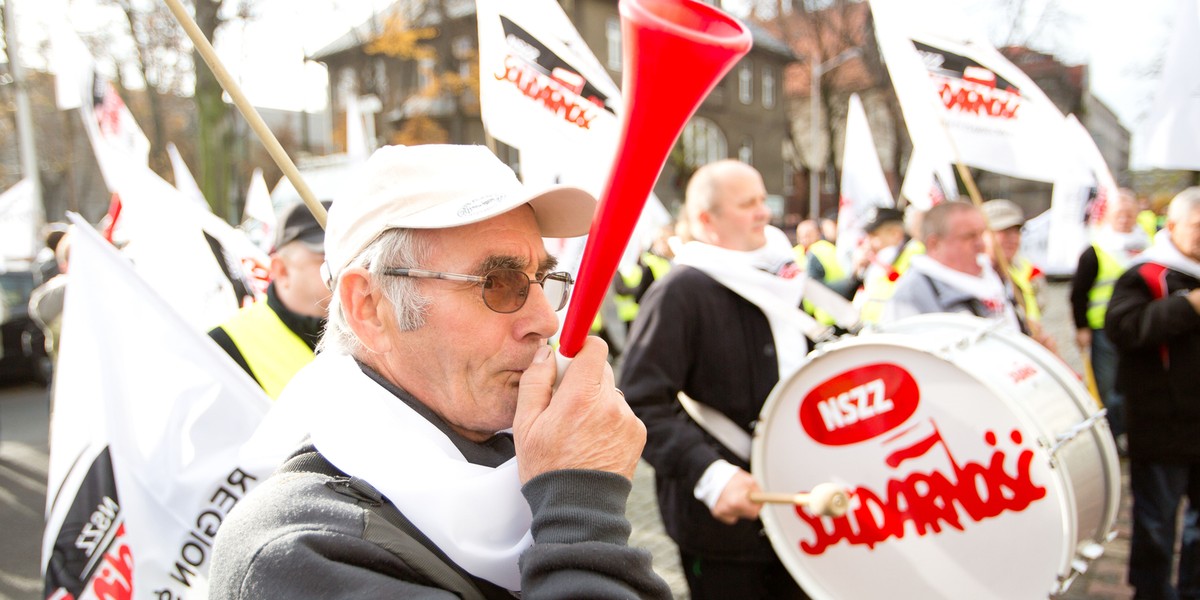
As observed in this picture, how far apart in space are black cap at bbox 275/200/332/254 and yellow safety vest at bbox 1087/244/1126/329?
5.22m

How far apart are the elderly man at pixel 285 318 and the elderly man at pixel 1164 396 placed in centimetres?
334

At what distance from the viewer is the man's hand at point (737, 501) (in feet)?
8.48

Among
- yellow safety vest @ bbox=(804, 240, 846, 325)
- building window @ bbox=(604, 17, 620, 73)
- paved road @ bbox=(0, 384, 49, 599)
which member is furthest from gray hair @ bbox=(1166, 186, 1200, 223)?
building window @ bbox=(604, 17, 620, 73)

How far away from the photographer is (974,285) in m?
3.89

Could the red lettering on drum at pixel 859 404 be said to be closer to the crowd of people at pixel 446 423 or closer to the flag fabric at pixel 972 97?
the crowd of people at pixel 446 423

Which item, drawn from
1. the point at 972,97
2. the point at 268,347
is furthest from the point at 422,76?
the point at 268,347

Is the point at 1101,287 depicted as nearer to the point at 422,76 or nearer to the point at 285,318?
the point at 285,318

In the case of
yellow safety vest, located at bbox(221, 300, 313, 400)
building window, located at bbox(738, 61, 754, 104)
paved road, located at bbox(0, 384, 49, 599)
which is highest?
yellow safety vest, located at bbox(221, 300, 313, 400)

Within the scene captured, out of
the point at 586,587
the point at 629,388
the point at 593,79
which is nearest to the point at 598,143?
the point at 593,79

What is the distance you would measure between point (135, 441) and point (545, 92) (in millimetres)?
2468

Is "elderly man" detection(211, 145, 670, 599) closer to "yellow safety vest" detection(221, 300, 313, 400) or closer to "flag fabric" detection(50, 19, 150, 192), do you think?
"yellow safety vest" detection(221, 300, 313, 400)

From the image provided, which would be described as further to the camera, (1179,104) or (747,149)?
(747,149)

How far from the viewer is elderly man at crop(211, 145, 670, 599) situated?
108 cm

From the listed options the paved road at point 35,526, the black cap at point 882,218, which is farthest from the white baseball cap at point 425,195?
the black cap at point 882,218
